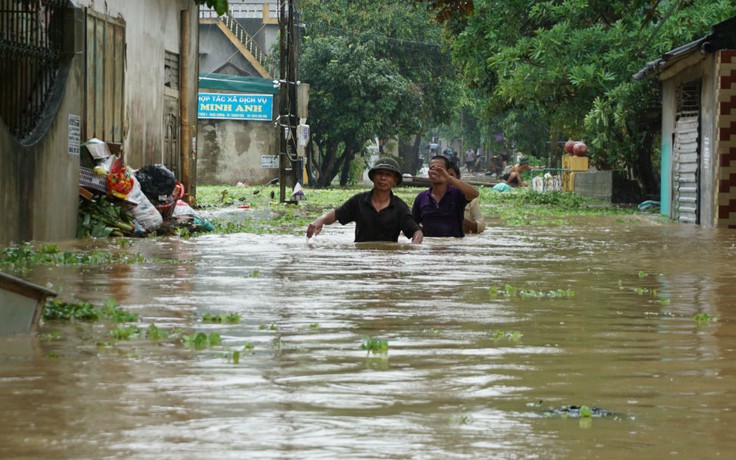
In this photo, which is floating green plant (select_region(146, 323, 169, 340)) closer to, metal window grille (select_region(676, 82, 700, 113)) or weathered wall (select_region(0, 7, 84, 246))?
weathered wall (select_region(0, 7, 84, 246))

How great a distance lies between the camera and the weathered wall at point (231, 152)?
5109 centimetres

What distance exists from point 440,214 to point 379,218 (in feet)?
3.29

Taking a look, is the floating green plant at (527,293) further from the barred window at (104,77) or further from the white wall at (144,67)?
the white wall at (144,67)

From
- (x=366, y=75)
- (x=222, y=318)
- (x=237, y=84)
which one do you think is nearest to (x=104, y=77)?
(x=222, y=318)

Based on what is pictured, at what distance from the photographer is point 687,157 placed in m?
25.7

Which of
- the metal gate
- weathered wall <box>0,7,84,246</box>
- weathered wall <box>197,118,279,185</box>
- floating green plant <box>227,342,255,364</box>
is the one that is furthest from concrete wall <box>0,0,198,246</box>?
weathered wall <box>197,118,279,185</box>

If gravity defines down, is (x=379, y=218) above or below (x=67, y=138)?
below

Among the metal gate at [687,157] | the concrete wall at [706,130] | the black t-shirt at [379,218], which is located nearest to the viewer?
the black t-shirt at [379,218]

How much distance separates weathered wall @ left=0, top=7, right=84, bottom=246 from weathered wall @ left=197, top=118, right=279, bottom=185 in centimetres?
3373

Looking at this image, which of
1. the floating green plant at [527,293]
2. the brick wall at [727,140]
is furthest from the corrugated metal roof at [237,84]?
the floating green plant at [527,293]

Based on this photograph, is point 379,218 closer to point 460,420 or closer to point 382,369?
point 382,369

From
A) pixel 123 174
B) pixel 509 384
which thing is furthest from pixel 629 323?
pixel 123 174

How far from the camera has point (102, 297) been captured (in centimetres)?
931

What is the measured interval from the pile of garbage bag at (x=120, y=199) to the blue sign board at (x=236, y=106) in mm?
31927
